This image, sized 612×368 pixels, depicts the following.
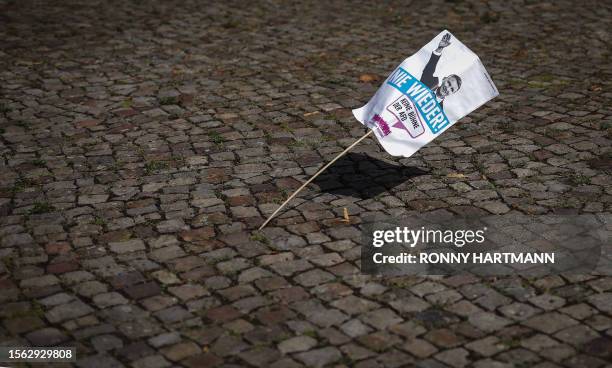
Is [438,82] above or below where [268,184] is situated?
above

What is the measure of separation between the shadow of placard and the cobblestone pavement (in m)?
0.14

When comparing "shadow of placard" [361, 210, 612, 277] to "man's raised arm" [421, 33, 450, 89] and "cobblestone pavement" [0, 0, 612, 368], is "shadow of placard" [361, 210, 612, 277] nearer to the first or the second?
"cobblestone pavement" [0, 0, 612, 368]

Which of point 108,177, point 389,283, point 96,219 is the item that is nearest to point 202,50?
point 108,177

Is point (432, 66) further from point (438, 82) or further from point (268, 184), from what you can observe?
point (268, 184)

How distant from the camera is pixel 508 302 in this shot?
17.9ft

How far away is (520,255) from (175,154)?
Answer: 3575mm

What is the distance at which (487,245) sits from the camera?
620cm

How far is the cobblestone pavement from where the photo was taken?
5.15 meters

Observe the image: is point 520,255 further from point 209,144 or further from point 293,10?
point 293,10

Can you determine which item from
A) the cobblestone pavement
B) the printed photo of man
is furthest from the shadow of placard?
the printed photo of man

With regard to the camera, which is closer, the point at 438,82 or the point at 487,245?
the point at 487,245

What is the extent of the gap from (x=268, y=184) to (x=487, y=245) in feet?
6.86

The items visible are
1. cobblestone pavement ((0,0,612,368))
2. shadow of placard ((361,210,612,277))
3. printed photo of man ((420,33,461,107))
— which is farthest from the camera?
printed photo of man ((420,33,461,107))

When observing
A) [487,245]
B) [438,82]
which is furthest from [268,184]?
[487,245]
